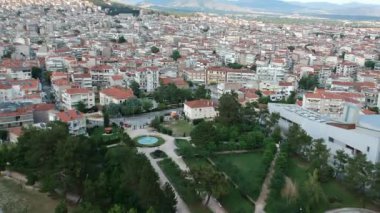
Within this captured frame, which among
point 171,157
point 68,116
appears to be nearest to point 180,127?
point 171,157

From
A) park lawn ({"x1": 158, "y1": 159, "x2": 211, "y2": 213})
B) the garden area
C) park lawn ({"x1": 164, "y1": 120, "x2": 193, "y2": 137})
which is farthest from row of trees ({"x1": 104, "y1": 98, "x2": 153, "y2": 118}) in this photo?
park lawn ({"x1": 158, "y1": 159, "x2": 211, "y2": 213})

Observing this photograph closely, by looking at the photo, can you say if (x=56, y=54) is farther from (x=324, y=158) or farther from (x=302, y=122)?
(x=324, y=158)

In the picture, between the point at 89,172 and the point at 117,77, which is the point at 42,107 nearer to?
the point at 117,77

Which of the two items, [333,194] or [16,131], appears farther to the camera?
[16,131]

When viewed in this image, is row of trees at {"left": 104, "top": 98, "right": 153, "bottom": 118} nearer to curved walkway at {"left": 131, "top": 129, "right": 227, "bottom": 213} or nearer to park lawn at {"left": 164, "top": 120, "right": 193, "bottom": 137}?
park lawn at {"left": 164, "top": 120, "right": 193, "bottom": 137}

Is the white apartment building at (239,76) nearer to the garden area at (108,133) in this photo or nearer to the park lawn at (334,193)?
the garden area at (108,133)

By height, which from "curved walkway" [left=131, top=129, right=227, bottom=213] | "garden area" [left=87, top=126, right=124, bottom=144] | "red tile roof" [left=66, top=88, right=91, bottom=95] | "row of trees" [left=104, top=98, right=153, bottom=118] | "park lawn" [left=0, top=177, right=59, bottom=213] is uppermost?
"red tile roof" [left=66, top=88, right=91, bottom=95]
